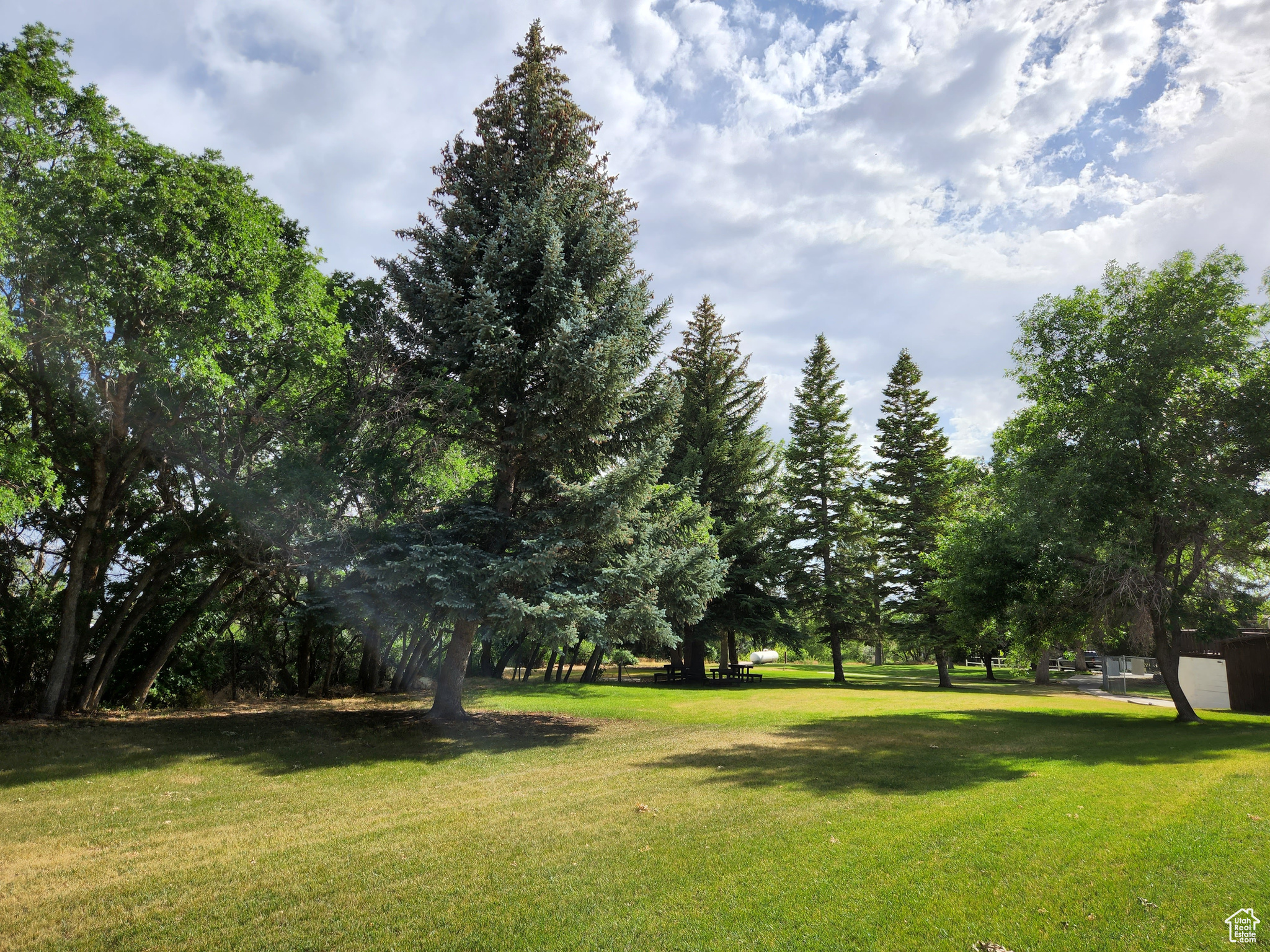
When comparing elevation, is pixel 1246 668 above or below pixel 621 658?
above

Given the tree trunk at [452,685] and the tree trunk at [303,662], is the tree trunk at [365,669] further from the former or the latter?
the tree trunk at [452,685]

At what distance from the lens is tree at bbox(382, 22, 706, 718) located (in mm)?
13531

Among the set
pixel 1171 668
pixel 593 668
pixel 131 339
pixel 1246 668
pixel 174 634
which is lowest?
pixel 593 668

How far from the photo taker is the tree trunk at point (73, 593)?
13.6m

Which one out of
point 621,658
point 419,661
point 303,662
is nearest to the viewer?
point 303,662

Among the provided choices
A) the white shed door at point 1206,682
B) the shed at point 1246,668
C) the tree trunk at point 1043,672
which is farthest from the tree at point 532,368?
the tree trunk at point 1043,672

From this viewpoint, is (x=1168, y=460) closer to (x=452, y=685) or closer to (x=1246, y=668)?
(x=1246, y=668)

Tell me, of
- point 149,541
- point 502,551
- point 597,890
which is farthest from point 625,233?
point 597,890

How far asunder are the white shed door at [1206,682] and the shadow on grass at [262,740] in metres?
22.6

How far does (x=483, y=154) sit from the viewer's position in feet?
55.0

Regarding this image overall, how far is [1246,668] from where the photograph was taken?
848 inches
